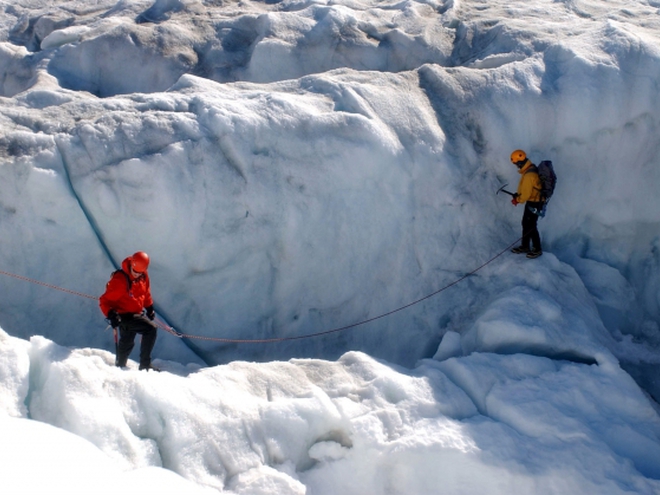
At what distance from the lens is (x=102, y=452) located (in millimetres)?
3973

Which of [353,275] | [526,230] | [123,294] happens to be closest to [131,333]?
[123,294]

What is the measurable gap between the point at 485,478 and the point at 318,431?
4.45 feet

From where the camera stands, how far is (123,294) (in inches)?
203

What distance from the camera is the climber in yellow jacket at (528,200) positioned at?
22.8ft

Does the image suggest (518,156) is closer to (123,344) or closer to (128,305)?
(128,305)

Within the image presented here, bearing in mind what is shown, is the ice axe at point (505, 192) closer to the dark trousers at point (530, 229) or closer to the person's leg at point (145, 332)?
the dark trousers at point (530, 229)

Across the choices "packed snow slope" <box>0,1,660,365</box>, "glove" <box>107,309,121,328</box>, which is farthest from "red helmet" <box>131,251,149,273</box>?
"packed snow slope" <box>0,1,660,365</box>

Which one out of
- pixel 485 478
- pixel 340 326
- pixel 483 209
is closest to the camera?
pixel 485 478

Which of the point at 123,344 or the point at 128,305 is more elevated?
the point at 128,305

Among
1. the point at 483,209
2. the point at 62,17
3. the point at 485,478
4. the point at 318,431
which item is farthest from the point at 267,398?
the point at 62,17

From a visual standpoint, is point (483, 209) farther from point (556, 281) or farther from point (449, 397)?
point (449, 397)

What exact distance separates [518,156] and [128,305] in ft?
14.6

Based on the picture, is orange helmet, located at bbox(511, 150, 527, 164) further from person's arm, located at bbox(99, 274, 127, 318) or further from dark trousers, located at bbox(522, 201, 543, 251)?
person's arm, located at bbox(99, 274, 127, 318)

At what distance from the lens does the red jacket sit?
5.13 metres
